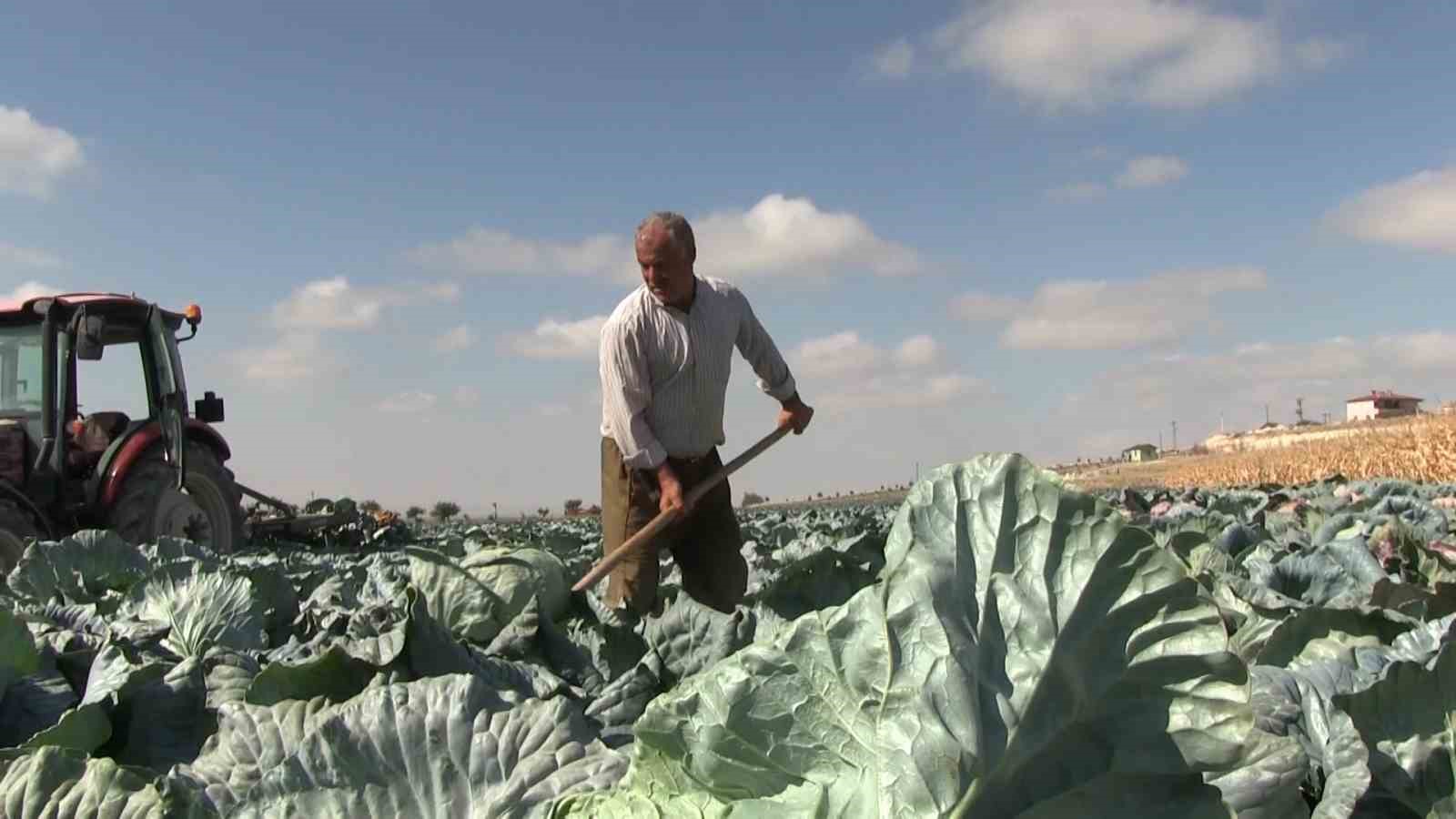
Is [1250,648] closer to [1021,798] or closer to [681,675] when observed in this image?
[681,675]

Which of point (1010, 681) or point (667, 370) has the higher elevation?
point (667, 370)

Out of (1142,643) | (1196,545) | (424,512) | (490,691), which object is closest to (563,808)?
(490,691)

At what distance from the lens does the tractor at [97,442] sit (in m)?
10.1

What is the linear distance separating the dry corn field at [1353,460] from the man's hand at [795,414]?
603 inches

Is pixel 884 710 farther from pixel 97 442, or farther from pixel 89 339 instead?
pixel 97 442

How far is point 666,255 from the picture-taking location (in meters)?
5.13

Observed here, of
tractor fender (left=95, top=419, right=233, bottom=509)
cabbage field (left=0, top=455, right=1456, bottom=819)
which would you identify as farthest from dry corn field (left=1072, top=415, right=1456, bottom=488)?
cabbage field (left=0, top=455, right=1456, bottom=819)

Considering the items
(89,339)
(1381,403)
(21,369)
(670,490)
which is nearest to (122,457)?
(89,339)

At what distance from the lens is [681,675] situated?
76.4 inches

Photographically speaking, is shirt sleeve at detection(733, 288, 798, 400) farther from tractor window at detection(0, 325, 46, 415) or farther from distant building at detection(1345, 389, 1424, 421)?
distant building at detection(1345, 389, 1424, 421)

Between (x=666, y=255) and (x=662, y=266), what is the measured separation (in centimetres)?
5

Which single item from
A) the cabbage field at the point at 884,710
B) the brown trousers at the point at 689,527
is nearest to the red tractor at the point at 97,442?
the brown trousers at the point at 689,527

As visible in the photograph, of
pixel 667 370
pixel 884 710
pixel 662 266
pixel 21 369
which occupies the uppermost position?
pixel 21 369

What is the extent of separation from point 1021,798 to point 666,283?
4.42m
